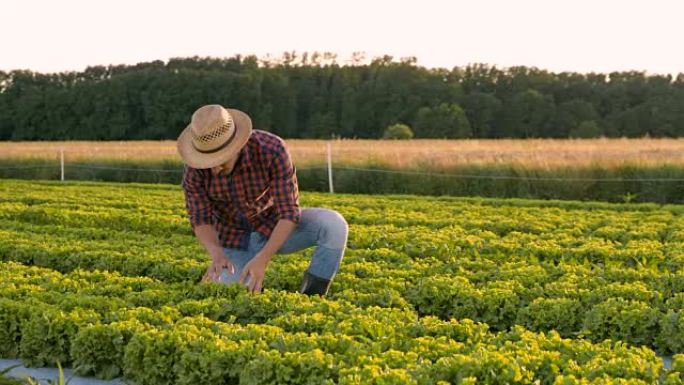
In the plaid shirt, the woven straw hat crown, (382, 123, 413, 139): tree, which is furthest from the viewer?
(382, 123, 413, 139): tree

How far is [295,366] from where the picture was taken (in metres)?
5.21

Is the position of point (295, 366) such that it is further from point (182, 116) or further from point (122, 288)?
point (182, 116)

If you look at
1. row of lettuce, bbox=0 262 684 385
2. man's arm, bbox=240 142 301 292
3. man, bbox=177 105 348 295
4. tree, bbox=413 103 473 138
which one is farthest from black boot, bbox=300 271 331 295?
tree, bbox=413 103 473 138

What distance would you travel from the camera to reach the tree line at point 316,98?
202 feet

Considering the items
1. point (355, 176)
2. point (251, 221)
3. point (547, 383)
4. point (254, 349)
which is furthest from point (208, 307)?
point (355, 176)

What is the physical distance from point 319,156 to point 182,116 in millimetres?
45806

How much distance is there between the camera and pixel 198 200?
722 cm

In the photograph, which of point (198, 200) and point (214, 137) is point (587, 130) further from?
point (214, 137)

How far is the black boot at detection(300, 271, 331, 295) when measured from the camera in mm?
7488

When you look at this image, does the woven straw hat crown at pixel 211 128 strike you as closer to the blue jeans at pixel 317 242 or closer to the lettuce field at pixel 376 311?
the blue jeans at pixel 317 242

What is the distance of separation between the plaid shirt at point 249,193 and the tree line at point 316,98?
53136mm

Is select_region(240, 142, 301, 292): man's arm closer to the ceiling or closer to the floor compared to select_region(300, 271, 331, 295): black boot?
closer to the ceiling

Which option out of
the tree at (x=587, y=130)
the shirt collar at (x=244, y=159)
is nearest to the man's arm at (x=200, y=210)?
the shirt collar at (x=244, y=159)

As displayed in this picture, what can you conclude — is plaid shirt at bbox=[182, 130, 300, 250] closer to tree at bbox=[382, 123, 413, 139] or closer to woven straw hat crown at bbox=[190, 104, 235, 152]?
woven straw hat crown at bbox=[190, 104, 235, 152]
